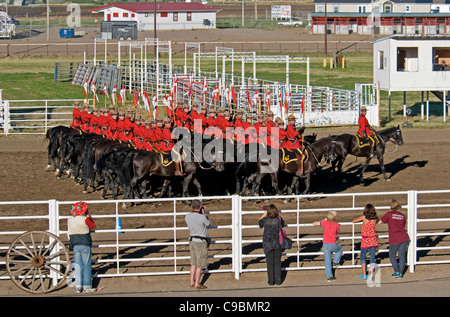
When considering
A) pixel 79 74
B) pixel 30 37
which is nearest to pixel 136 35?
pixel 30 37

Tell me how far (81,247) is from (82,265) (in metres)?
→ 0.26

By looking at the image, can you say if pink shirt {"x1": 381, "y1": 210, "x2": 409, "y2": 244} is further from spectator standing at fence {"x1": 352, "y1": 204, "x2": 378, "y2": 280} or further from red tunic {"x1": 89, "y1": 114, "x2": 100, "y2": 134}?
red tunic {"x1": 89, "y1": 114, "x2": 100, "y2": 134}

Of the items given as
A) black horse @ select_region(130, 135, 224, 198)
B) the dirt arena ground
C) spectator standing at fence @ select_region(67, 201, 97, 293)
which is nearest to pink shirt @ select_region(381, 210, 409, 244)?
the dirt arena ground

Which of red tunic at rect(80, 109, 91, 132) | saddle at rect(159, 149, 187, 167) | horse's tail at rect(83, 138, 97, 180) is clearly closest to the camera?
saddle at rect(159, 149, 187, 167)

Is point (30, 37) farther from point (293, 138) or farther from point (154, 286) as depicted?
point (154, 286)

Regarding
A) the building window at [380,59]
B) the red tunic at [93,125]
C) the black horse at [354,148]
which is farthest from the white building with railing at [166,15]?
the black horse at [354,148]

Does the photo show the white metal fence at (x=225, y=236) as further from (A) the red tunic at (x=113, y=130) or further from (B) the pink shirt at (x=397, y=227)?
(A) the red tunic at (x=113, y=130)

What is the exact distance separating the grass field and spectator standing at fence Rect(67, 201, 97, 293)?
20519 mm

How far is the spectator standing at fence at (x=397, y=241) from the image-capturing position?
11.8m

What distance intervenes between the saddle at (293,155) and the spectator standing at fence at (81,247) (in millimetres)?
7152

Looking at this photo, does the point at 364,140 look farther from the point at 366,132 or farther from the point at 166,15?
the point at 166,15

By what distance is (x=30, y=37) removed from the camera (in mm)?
65875

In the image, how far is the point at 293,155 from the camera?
17500 millimetres

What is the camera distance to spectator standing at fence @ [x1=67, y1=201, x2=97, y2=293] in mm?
11102
